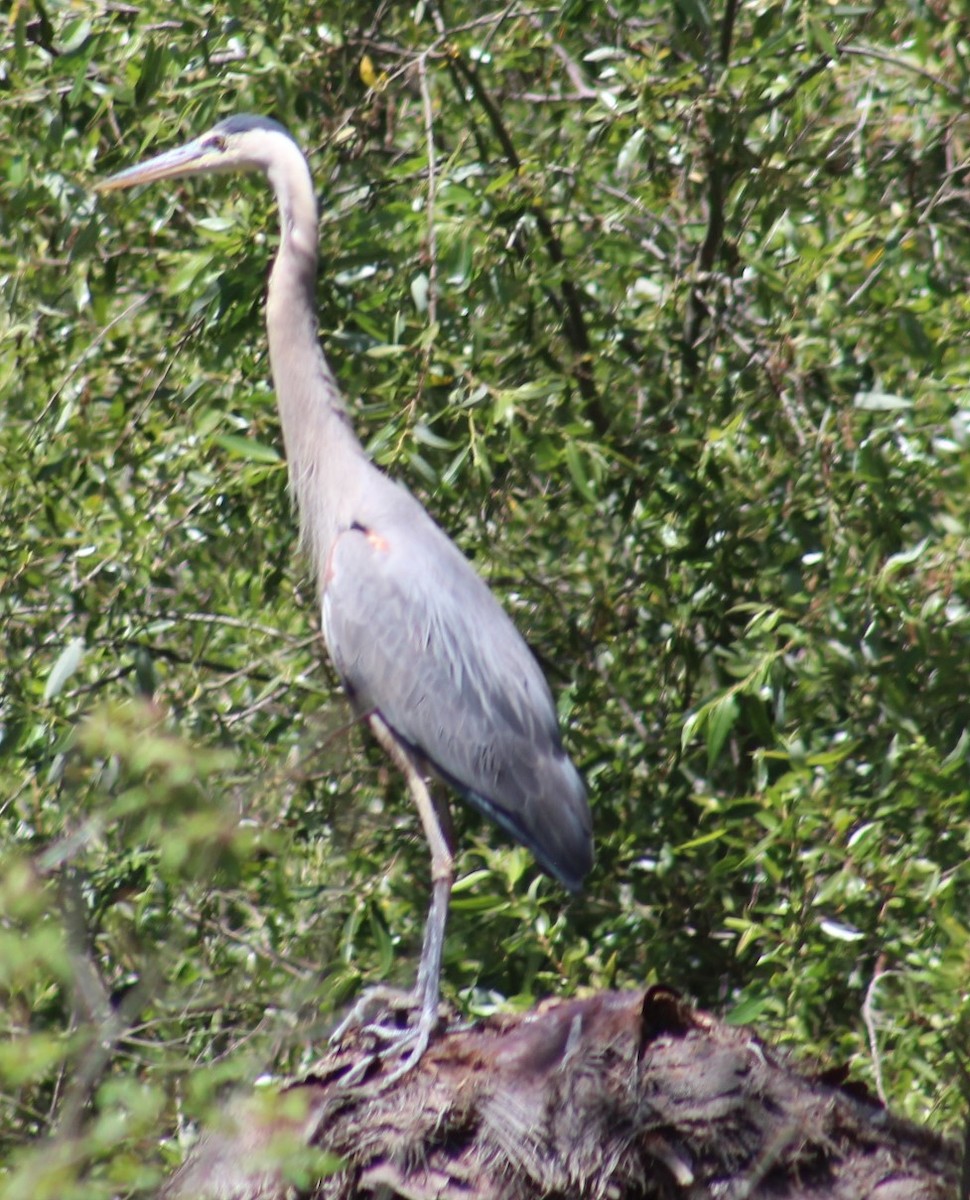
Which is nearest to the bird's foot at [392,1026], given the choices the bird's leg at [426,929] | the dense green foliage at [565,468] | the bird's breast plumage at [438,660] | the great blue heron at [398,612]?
the bird's leg at [426,929]

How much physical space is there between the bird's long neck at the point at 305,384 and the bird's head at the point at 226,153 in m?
0.07

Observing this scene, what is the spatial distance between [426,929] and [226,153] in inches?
75.2

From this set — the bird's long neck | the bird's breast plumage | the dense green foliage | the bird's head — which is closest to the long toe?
the dense green foliage

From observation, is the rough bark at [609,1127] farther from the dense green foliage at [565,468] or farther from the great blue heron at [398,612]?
the great blue heron at [398,612]

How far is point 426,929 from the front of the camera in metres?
3.45

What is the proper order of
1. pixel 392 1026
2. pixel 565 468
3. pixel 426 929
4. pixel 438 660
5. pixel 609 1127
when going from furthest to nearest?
pixel 565 468 < pixel 438 660 < pixel 426 929 < pixel 392 1026 < pixel 609 1127

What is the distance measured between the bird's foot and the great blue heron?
0.90 feet

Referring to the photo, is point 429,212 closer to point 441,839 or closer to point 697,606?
point 697,606

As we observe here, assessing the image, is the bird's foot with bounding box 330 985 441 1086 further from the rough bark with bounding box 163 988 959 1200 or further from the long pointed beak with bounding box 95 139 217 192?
the long pointed beak with bounding box 95 139 217 192

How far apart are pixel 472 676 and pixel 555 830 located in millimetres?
423

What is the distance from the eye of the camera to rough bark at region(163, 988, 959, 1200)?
261 cm


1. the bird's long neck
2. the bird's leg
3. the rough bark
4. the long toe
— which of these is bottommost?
the long toe

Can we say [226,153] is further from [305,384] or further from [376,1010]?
[376,1010]

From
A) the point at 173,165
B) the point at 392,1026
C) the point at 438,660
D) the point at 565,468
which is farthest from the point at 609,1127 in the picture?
the point at 173,165
